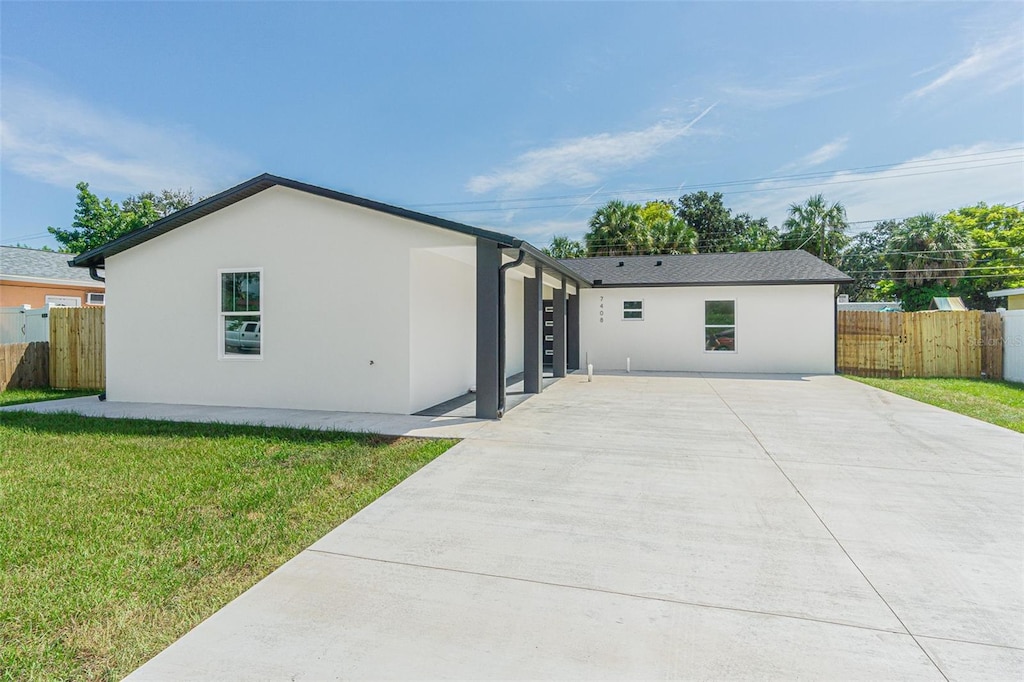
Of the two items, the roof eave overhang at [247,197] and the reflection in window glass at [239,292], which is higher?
the roof eave overhang at [247,197]

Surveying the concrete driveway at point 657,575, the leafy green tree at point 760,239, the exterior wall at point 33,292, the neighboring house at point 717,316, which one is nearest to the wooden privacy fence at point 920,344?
the neighboring house at point 717,316

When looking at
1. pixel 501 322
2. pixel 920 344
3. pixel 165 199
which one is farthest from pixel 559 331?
pixel 165 199

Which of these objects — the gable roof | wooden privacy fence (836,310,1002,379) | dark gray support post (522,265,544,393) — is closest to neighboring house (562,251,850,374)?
wooden privacy fence (836,310,1002,379)

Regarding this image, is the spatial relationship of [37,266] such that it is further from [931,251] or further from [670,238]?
[931,251]

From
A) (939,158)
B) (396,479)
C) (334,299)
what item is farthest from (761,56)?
(939,158)

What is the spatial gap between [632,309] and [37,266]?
19761 mm

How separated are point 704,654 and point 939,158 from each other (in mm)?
31175

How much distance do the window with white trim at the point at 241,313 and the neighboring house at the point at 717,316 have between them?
29.1ft

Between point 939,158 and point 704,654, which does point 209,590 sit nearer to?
point 704,654

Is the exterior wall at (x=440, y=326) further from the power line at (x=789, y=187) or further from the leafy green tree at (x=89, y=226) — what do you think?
the leafy green tree at (x=89, y=226)

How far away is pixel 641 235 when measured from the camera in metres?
28.8

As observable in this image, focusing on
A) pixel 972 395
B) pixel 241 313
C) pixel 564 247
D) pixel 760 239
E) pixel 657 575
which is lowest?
pixel 657 575

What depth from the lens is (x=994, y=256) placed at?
30094 millimetres

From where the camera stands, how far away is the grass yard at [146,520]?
2.46m
